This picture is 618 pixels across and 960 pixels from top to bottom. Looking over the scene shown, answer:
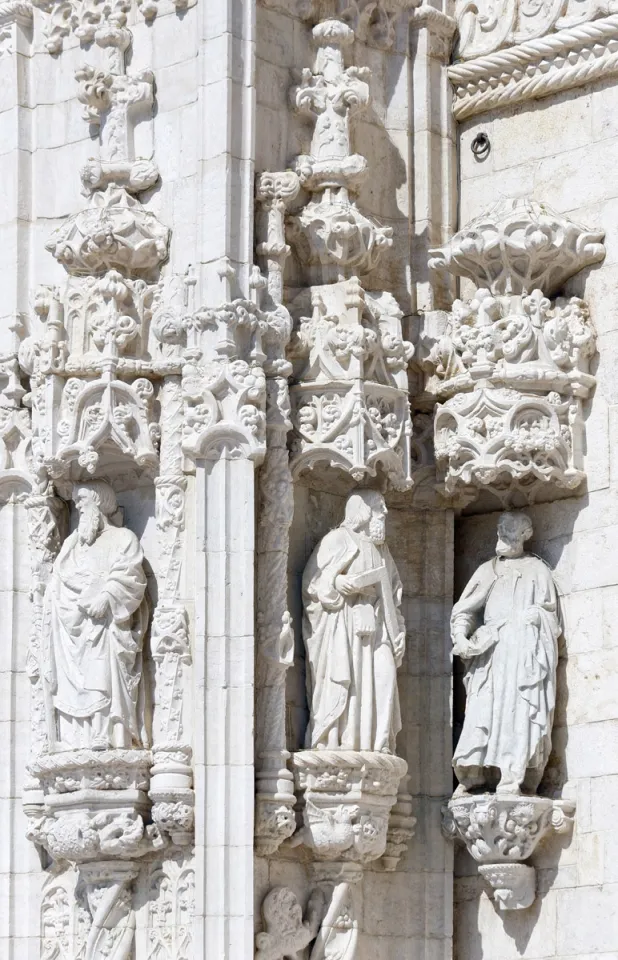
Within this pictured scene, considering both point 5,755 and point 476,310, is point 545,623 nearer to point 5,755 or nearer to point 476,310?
point 476,310

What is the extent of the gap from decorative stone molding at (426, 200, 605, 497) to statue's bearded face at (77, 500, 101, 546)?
5.78ft

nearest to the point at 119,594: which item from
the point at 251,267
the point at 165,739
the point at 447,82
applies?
the point at 165,739

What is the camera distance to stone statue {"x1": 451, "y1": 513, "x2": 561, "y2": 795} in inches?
613

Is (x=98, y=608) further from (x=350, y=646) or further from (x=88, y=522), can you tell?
(x=350, y=646)

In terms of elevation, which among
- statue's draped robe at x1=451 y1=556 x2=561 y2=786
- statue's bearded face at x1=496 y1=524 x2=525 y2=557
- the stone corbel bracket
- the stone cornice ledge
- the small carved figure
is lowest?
the small carved figure

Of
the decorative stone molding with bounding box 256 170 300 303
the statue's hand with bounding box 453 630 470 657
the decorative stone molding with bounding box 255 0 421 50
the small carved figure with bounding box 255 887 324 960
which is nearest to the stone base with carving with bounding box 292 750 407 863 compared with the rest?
the small carved figure with bounding box 255 887 324 960

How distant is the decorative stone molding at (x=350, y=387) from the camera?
15.6 metres

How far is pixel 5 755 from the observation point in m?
16.0

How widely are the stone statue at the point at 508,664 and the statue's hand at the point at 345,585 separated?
650mm

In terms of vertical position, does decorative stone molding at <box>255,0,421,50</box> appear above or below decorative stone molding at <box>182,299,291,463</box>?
above

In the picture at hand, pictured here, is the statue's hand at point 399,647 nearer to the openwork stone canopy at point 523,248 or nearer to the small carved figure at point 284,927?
the small carved figure at point 284,927

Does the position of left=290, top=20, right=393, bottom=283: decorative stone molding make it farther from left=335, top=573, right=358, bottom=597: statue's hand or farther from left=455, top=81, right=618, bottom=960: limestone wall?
left=335, top=573, right=358, bottom=597: statue's hand

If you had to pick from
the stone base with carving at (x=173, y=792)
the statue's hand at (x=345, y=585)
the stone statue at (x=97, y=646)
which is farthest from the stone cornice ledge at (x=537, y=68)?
the stone base with carving at (x=173, y=792)

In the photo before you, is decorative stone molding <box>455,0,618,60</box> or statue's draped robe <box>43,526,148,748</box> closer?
statue's draped robe <box>43,526,148,748</box>
